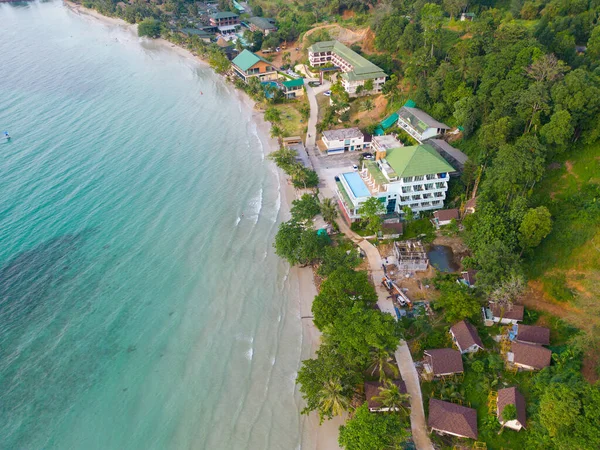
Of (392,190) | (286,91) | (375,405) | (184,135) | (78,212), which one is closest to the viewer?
(375,405)

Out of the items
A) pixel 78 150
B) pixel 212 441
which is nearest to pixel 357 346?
pixel 212 441

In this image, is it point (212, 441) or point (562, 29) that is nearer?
point (212, 441)

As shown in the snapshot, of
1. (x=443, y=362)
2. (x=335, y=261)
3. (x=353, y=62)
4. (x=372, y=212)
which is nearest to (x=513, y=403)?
(x=443, y=362)

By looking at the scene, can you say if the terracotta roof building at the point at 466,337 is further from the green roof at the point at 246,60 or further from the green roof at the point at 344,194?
the green roof at the point at 246,60

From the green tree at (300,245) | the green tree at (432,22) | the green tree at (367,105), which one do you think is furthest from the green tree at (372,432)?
the green tree at (432,22)

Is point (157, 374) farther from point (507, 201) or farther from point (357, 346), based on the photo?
point (507, 201)

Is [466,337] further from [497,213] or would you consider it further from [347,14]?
[347,14]

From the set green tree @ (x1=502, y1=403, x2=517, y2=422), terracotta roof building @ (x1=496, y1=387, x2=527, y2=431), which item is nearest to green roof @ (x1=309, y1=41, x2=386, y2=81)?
terracotta roof building @ (x1=496, y1=387, x2=527, y2=431)
